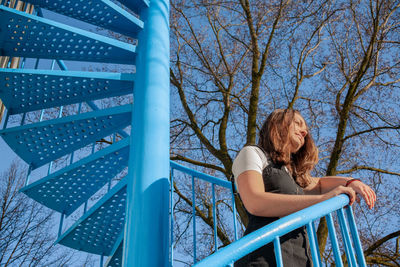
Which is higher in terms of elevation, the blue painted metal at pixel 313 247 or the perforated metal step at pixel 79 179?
the perforated metal step at pixel 79 179

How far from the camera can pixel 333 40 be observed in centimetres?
611

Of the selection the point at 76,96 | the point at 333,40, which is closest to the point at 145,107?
the point at 76,96

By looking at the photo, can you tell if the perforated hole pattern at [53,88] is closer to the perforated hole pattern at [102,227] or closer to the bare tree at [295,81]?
the perforated hole pattern at [102,227]

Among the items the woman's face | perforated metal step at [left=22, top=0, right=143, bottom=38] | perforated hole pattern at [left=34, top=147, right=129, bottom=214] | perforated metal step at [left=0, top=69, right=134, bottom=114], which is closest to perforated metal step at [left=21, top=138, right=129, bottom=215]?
perforated hole pattern at [left=34, top=147, right=129, bottom=214]

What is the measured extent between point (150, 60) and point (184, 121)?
4121 millimetres

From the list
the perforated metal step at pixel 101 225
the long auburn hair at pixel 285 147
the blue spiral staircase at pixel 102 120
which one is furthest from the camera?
the perforated metal step at pixel 101 225

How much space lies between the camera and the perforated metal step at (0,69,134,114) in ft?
8.35

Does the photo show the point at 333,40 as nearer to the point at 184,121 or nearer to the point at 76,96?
the point at 184,121

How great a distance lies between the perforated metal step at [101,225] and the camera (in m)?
2.69

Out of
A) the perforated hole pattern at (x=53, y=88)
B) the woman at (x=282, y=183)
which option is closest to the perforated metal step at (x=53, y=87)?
the perforated hole pattern at (x=53, y=88)

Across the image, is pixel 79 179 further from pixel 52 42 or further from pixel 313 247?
pixel 313 247

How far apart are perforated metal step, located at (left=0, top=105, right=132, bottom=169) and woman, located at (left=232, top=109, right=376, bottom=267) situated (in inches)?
48.8

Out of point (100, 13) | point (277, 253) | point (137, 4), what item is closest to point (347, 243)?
point (277, 253)

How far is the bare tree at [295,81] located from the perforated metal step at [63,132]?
2.94 m
